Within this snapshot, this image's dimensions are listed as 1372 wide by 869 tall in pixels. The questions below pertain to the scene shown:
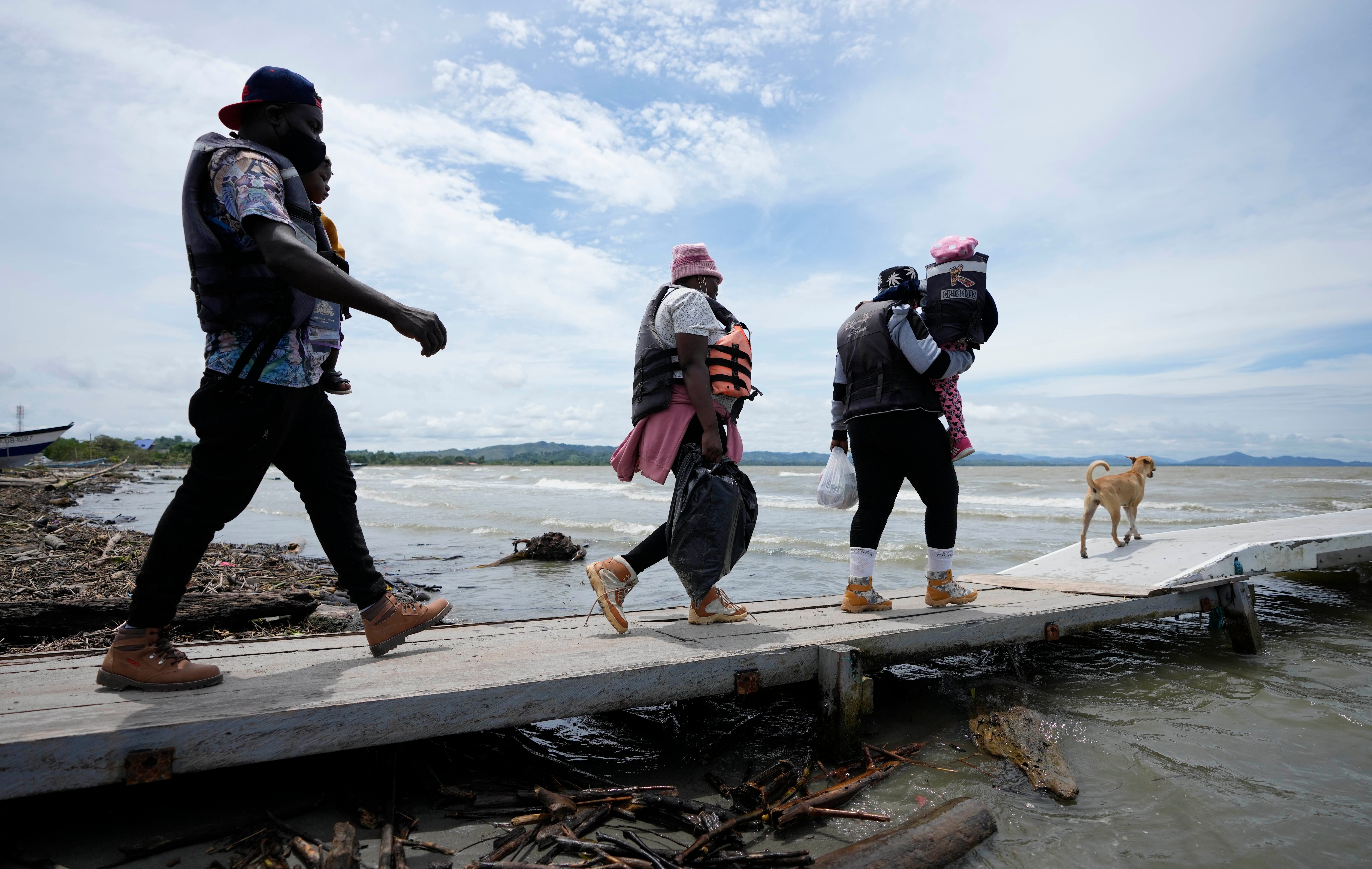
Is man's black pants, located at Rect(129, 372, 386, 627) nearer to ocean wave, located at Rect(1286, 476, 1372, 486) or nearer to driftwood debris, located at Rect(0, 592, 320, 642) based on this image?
driftwood debris, located at Rect(0, 592, 320, 642)

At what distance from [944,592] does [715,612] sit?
1579mm

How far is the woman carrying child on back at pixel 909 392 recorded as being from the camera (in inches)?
155

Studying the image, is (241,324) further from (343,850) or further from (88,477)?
(88,477)

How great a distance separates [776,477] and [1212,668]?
1702 inches

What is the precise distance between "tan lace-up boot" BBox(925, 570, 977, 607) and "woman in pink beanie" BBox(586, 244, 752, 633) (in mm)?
1565

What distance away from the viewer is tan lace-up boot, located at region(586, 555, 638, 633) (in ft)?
11.2

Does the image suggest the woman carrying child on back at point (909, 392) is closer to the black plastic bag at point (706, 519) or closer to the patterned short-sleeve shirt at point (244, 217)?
the black plastic bag at point (706, 519)

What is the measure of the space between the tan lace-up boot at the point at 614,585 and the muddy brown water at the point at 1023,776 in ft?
1.97

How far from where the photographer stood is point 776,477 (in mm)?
47656

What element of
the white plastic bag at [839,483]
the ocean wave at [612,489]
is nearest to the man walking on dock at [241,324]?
the white plastic bag at [839,483]

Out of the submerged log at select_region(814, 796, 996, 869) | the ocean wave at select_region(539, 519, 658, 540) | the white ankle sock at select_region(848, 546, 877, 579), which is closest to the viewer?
the submerged log at select_region(814, 796, 996, 869)

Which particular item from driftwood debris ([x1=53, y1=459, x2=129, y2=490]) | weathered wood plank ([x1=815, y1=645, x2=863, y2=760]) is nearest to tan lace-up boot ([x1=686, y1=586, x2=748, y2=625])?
weathered wood plank ([x1=815, y1=645, x2=863, y2=760])

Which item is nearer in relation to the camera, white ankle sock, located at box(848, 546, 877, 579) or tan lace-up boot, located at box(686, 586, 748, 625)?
tan lace-up boot, located at box(686, 586, 748, 625)

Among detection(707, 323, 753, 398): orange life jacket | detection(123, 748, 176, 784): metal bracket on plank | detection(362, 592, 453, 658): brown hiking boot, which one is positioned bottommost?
detection(123, 748, 176, 784): metal bracket on plank
